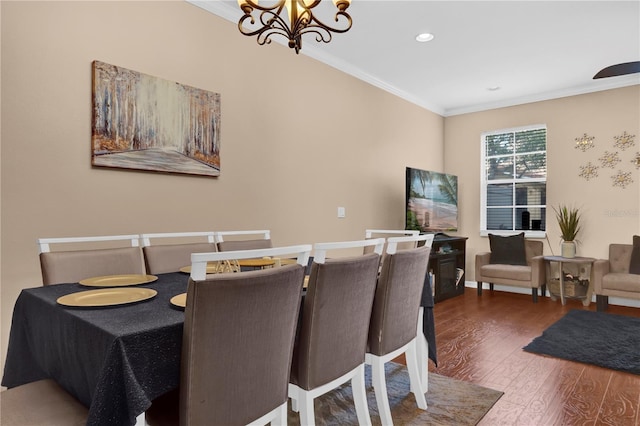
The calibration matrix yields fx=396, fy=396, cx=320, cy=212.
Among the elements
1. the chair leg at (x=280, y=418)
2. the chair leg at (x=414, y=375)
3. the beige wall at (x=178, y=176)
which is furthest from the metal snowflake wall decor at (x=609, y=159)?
the chair leg at (x=280, y=418)

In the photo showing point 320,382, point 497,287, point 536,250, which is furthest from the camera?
point 497,287

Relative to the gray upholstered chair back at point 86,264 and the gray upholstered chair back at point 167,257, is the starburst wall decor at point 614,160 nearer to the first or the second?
the gray upholstered chair back at point 167,257

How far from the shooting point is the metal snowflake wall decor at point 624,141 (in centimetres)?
462

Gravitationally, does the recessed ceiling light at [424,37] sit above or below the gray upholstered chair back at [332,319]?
above

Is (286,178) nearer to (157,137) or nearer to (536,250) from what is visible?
(157,137)

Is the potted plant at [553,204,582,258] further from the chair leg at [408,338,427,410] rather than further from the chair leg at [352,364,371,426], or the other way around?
the chair leg at [352,364,371,426]

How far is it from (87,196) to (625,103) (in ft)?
18.5

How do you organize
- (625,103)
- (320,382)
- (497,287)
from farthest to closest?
(497,287)
(625,103)
(320,382)

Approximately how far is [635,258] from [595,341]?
1.63 m

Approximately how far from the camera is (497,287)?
556 centimetres

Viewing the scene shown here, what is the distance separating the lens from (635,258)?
170 inches

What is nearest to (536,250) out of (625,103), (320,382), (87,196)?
(625,103)

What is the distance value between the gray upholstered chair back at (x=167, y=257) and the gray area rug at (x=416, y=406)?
103 centimetres

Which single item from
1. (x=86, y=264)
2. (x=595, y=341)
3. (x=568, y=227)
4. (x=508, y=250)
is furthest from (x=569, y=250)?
(x=86, y=264)
